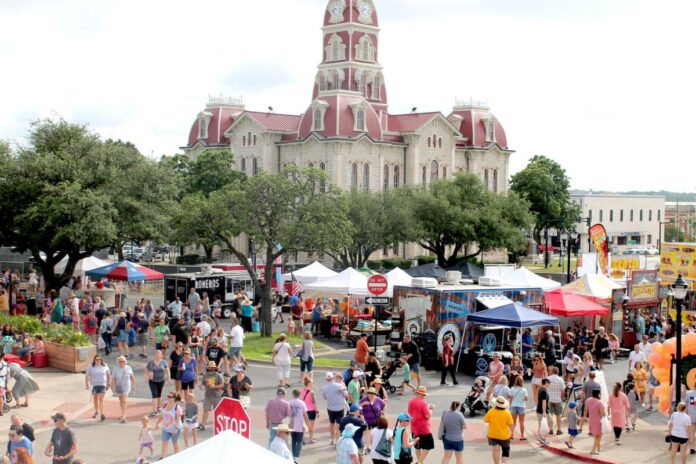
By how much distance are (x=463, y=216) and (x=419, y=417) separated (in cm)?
4798

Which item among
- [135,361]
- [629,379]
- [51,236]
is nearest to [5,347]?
[135,361]

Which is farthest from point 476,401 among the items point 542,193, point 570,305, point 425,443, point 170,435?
point 542,193

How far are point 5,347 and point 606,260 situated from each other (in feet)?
86.1

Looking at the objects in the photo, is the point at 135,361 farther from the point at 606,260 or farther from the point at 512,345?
the point at 606,260

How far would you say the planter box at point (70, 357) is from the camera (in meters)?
25.6

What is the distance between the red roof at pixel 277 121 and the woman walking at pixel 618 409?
64.3 metres

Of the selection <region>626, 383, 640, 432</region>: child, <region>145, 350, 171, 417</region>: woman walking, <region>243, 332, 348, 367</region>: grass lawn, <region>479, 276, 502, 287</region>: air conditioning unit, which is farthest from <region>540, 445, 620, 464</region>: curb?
<region>479, 276, 502, 287</region>: air conditioning unit

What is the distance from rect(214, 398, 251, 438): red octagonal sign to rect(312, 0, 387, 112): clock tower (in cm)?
7219

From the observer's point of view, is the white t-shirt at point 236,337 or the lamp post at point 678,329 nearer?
the lamp post at point 678,329

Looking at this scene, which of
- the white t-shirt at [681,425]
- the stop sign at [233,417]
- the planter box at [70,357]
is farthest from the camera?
the planter box at [70,357]

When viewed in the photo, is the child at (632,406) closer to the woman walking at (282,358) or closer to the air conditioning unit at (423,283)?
the woman walking at (282,358)

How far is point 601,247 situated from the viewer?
139 ft

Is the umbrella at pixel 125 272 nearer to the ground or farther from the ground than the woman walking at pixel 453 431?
farther from the ground

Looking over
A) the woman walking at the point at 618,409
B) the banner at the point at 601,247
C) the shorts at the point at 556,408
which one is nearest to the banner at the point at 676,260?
the banner at the point at 601,247
